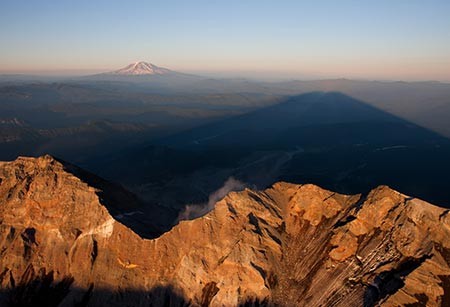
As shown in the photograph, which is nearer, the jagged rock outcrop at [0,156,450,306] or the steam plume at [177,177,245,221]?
the jagged rock outcrop at [0,156,450,306]

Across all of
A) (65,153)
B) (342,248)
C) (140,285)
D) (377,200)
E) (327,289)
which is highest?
(377,200)

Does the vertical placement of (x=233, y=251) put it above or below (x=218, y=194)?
above

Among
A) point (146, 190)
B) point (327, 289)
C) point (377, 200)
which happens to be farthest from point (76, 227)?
point (146, 190)

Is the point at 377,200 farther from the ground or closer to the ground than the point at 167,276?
farther from the ground

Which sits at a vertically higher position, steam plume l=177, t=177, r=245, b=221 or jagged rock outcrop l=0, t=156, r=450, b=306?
jagged rock outcrop l=0, t=156, r=450, b=306

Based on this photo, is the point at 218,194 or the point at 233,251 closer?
the point at 233,251

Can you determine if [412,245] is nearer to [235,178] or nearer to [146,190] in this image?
[146,190]

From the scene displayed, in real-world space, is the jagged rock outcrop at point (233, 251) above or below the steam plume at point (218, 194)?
above

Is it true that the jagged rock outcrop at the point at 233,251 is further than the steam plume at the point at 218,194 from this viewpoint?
No
